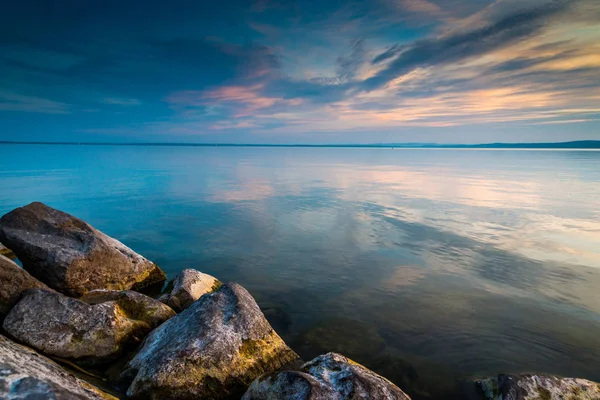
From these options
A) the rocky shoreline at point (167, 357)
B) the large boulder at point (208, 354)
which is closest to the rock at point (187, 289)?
the rocky shoreline at point (167, 357)

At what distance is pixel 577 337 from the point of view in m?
9.52

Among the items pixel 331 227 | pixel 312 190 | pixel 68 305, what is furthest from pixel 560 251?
pixel 312 190

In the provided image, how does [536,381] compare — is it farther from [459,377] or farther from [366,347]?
[366,347]

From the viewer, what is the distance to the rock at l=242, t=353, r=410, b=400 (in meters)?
5.04

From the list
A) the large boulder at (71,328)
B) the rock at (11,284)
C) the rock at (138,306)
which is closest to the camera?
the large boulder at (71,328)

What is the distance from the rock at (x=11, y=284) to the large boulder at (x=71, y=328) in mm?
310

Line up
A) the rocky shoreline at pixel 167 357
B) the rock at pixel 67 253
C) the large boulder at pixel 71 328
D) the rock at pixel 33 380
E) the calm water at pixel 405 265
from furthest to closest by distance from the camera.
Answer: the rock at pixel 67 253, the calm water at pixel 405 265, the large boulder at pixel 71 328, the rocky shoreline at pixel 167 357, the rock at pixel 33 380

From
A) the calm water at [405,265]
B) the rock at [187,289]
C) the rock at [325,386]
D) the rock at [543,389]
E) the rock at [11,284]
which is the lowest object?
the calm water at [405,265]

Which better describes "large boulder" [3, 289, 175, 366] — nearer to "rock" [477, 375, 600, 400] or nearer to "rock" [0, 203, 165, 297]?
"rock" [0, 203, 165, 297]

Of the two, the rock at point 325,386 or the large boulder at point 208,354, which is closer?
Answer: the rock at point 325,386

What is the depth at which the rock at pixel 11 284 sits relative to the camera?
731 centimetres

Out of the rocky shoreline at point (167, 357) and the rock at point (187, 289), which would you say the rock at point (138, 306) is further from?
the rock at point (187, 289)

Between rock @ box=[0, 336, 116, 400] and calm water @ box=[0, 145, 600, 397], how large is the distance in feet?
17.7

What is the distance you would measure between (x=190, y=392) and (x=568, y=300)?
12439mm
